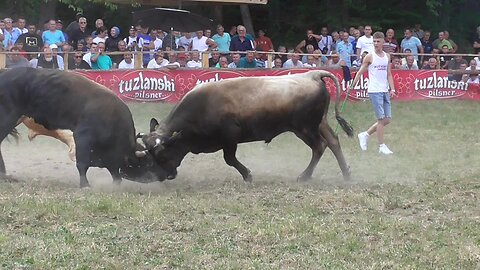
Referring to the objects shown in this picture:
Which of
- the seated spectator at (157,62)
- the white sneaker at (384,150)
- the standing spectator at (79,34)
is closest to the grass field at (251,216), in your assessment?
the white sneaker at (384,150)

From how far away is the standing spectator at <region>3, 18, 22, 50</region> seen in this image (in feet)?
52.4

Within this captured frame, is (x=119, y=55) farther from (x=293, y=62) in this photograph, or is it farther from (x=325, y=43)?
(x=325, y=43)

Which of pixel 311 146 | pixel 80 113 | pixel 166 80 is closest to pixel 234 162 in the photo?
pixel 311 146

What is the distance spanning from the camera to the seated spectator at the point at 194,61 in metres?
16.8

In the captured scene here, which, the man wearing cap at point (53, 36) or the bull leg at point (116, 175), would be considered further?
the man wearing cap at point (53, 36)

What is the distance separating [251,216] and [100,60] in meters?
10.2

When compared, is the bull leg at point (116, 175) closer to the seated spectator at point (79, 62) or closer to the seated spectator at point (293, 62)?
the seated spectator at point (79, 62)

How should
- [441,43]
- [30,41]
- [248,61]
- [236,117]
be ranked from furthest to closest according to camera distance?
1. [441,43]
2. [248,61]
3. [30,41]
4. [236,117]

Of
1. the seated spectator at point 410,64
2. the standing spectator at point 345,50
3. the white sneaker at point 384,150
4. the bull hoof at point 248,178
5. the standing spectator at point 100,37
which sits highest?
the standing spectator at point 100,37

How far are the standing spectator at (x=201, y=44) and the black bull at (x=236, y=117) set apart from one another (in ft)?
28.0

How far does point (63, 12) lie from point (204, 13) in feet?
14.1

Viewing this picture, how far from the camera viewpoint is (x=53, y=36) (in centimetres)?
1645

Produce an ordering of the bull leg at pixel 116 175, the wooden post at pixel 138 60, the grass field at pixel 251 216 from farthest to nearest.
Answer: the wooden post at pixel 138 60, the bull leg at pixel 116 175, the grass field at pixel 251 216

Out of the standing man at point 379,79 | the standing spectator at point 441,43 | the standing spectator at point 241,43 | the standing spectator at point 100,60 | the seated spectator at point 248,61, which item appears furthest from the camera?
the standing spectator at point 441,43
